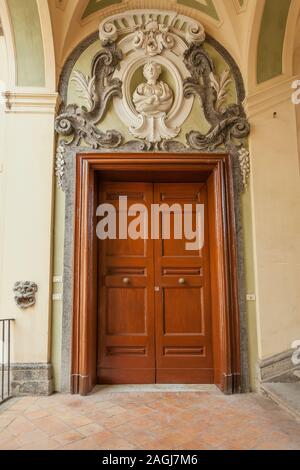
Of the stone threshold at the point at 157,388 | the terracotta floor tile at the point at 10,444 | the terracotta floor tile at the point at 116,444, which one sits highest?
the terracotta floor tile at the point at 10,444

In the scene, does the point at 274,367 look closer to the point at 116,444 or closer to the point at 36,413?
the point at 116,444

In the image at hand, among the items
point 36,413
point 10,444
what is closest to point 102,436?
point 10,444

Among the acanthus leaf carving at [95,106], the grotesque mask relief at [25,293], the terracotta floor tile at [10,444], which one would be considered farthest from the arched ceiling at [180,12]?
the terracotta floor tile at [10,444]

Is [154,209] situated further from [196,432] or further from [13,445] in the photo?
[13,445]

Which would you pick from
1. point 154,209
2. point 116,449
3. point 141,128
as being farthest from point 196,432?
point 141,128

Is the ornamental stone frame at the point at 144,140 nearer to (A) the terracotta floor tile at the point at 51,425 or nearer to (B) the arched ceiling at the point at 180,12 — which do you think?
(B) the arched ceiling at the point at 180,12

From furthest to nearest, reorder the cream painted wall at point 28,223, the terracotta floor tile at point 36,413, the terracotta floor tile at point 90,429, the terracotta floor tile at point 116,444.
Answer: the cream painted wall at point 28,223 → the terracotta floor tile at point 36,413 → the terracotta floor tile at point 90,429 → the terracotta floor tile at point 116,444

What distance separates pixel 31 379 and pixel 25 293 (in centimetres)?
85

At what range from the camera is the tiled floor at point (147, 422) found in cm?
223

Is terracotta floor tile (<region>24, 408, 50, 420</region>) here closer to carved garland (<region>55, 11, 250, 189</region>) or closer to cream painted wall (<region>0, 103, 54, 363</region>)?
cream painted wall (<region>0, 103, 54, 363</region>)

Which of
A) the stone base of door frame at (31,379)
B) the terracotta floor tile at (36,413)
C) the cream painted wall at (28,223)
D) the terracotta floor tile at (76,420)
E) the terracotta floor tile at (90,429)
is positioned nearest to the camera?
the terracotta floor tile at (90,429)

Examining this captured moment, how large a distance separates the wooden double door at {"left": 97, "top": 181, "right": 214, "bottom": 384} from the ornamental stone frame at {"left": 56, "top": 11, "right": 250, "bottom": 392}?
15.8 inches

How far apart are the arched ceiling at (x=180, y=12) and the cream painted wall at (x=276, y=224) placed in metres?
0.56

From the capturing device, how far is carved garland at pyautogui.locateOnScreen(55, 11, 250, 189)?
11.6 ft
